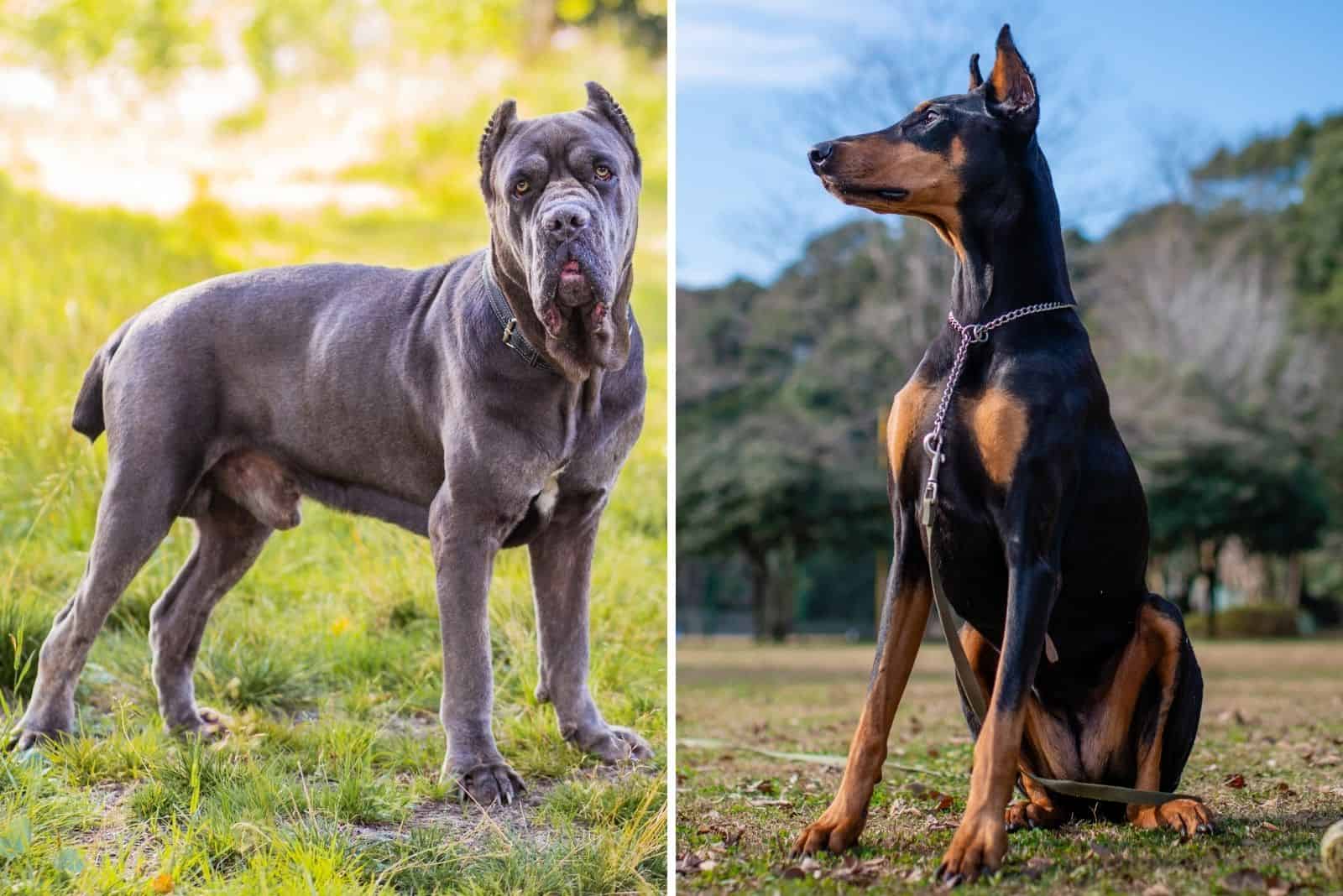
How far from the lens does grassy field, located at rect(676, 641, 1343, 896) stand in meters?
2.89

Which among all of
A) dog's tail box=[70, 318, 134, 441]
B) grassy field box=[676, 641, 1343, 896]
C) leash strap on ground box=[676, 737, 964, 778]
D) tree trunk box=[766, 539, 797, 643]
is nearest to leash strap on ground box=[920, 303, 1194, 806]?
grassy field box=[676, 641, 1343, 896]

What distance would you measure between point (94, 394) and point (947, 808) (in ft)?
9.94

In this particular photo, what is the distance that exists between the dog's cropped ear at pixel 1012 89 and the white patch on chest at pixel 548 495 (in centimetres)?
158

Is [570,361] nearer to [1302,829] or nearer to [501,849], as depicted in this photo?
[501,849]

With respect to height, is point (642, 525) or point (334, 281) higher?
point (334, 281)

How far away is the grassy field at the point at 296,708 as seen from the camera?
3355 mm

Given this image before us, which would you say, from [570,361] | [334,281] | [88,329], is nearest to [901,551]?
[570,361]

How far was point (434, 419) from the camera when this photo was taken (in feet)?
12.8

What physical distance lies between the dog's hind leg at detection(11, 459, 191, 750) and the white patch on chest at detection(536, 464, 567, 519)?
3.70 ft

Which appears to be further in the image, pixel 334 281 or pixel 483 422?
pixel 334 281

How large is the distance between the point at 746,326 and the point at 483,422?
19943 mm

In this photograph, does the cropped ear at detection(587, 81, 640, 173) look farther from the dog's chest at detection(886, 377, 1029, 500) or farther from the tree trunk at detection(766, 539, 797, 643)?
the tree trunk at detection(766, 539, 797, 643)

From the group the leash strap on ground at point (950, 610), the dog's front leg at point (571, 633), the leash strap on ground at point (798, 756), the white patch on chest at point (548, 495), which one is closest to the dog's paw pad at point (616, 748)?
the dog's front leg at point (571, 633)

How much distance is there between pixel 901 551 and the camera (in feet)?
10.5
